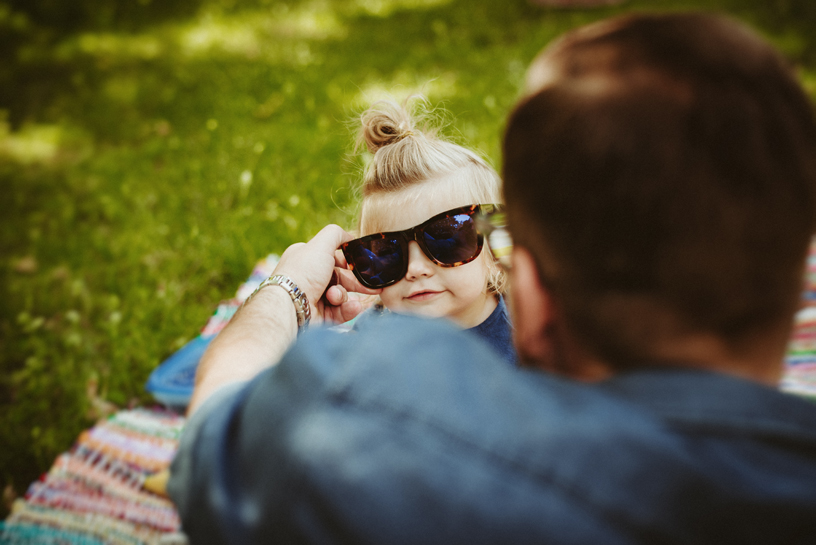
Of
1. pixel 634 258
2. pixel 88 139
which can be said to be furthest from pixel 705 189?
pixel 88 139

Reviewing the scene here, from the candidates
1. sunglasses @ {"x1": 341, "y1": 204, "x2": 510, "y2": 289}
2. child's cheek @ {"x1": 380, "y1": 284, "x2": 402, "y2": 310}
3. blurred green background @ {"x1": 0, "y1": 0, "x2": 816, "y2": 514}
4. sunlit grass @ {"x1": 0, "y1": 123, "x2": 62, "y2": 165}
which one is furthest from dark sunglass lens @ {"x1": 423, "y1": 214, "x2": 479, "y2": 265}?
sunlit grass @ {"x1": 0, "y1": 123, "x2": 62, "y2": 165}

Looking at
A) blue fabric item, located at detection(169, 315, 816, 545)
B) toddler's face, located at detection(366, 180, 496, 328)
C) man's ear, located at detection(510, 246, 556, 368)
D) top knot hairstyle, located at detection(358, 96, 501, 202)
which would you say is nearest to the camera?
blue fabric item, located at detection(169, 315, 816, 545)

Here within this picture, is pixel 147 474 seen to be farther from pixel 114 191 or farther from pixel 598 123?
pixel 114 191

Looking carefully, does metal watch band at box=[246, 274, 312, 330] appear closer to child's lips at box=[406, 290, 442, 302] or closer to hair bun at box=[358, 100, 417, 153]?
child's lips at box=[406, 290, 442, 302]

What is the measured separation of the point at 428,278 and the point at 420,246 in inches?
5.8

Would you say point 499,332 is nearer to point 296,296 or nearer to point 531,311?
point 296,296

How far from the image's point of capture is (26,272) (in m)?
4.16

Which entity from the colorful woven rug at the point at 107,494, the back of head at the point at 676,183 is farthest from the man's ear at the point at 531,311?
the colorful woven rug at the point at 107,494

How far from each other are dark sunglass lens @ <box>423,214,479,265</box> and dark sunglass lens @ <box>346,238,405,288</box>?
0.13 m

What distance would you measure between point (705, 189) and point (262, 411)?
72 centimetres

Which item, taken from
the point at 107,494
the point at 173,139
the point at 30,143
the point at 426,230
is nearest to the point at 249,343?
the point at 426,230

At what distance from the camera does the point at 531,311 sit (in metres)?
1.03

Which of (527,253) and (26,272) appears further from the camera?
(26,272)

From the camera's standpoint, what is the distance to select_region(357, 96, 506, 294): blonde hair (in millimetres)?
2334
